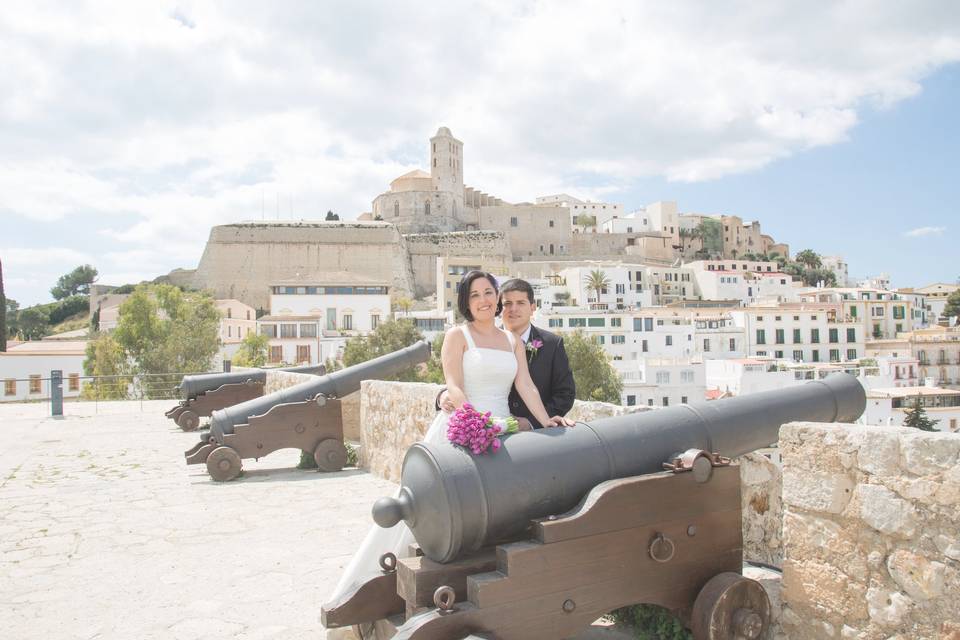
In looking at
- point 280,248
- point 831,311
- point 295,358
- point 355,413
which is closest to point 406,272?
point 280,248

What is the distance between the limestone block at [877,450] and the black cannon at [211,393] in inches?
340

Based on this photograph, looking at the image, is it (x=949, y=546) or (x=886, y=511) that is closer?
(x=949, y=546)

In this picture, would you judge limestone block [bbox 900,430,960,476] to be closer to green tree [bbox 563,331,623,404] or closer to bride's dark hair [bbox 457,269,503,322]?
bride's dark hair [bbox 457,269,503,322]

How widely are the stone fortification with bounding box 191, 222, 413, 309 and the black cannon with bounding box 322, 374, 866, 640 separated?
60.7m

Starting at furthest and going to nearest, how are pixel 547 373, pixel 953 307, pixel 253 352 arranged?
1. pixel 953 307
2. pixel 253 352
3. pixel 547 373

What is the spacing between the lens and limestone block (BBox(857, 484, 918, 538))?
2.24 meters

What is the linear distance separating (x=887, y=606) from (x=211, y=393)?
30.1ft

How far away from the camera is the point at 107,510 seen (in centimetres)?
535

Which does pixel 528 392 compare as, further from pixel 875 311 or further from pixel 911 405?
pixel 875 311

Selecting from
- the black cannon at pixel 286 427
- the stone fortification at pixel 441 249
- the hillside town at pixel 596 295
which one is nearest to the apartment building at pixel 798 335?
the hillside town at pixel 596 295

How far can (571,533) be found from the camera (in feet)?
7.41

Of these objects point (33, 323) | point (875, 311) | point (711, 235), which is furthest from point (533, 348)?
point (711, 235)

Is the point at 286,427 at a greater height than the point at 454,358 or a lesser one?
lesser

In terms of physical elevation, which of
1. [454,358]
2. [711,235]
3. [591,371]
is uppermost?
[711,235]
